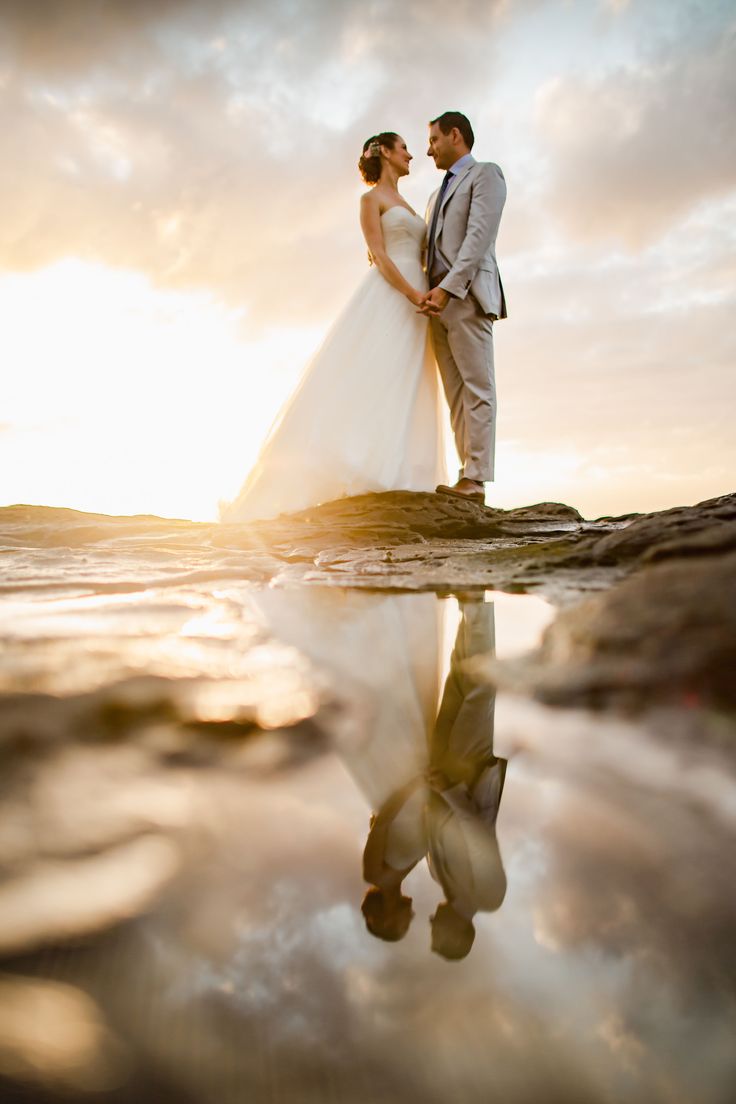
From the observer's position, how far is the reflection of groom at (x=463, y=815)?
51 cm

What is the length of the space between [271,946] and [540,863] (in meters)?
0.22

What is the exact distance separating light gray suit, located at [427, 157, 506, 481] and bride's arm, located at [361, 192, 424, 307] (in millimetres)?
261

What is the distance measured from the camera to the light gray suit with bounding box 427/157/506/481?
538 cm

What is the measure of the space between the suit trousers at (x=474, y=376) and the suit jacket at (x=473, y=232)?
0.14 metres

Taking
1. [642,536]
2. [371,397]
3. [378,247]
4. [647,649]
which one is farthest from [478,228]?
[647,649]

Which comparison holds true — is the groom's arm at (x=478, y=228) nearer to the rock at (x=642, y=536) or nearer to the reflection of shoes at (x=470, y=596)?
the rock at (x=642, y=536)

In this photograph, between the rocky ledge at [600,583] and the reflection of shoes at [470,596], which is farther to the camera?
the reflection of shoes at [470,596]

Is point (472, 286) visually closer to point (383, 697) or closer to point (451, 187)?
point (451, 187)

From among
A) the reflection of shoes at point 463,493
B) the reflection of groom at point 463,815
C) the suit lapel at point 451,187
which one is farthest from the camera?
the suit lapel at point 451,187

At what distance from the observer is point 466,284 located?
541 centimetres

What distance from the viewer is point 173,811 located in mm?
643

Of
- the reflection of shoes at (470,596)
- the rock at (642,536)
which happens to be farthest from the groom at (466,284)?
the reflection of shoes at (470,596)

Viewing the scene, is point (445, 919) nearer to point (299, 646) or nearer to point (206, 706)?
point (206, 706)

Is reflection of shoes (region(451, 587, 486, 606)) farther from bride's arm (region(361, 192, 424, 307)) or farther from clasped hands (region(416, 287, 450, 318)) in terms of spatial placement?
bride's arm (region(361, 192, 424, 307))
